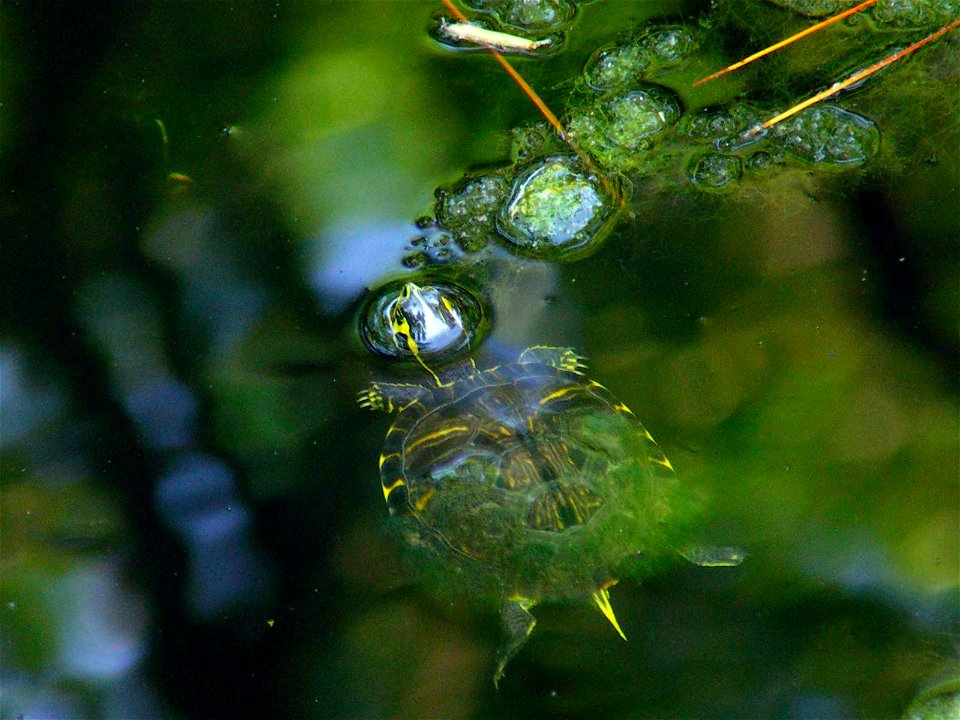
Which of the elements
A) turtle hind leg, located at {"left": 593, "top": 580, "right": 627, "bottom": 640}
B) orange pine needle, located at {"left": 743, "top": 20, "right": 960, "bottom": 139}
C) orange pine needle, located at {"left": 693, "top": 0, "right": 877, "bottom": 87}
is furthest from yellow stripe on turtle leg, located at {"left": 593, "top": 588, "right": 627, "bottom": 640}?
orange pine needle, located at {"left": 693, "top": 0, "right": 877, "bottom": 87}

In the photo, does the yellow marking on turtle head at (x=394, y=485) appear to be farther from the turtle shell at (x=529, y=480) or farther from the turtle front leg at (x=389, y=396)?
the turtle front leg at (x=389, y=396)

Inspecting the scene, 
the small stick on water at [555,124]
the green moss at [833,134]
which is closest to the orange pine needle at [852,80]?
the green moss at [833,134]

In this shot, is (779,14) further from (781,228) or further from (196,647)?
(196,647)

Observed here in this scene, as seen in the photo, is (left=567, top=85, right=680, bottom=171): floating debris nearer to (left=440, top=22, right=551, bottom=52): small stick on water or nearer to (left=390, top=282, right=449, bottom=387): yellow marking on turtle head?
(left=440, top=22, right=551, bottom=52): small stick on water

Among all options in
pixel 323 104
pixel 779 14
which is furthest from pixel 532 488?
pixel 779 14

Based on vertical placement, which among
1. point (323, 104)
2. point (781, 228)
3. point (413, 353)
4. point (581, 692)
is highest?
point (323, 104)

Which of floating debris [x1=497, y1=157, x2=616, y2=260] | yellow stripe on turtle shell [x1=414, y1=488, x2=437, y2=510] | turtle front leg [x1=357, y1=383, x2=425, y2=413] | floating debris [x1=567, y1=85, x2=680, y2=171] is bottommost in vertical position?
Result: yellow stripe on turtle shell [x1=414, y1=488, x2=437, y2=510]

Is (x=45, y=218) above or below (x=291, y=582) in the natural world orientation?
above

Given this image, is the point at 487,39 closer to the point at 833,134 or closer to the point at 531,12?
the point at 531,12
